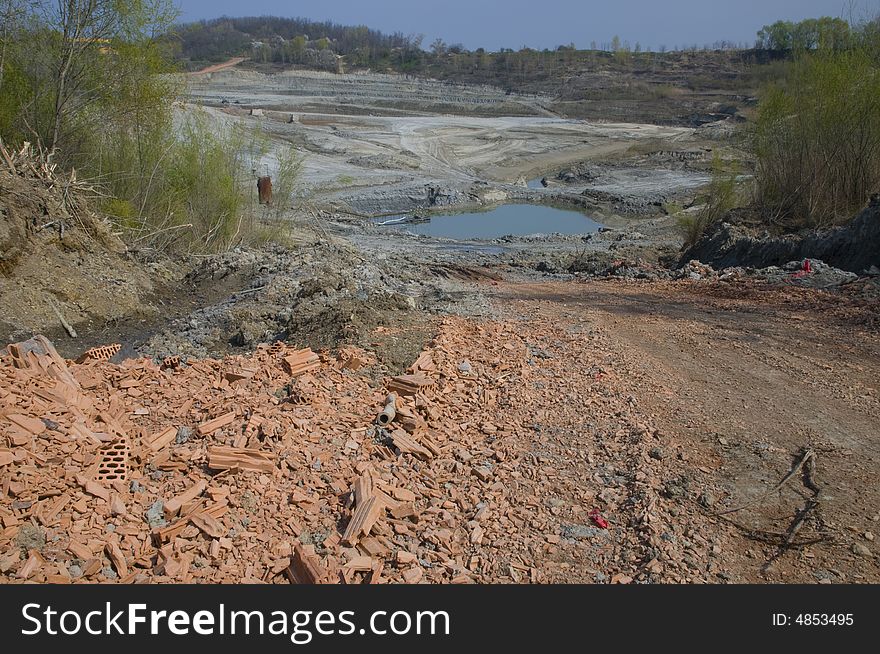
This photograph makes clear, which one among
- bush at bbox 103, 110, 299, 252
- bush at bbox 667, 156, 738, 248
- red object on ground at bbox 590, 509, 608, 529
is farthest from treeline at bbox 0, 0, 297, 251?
bush at bbox 667, 156, 738, 248

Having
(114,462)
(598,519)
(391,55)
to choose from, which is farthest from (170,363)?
(391,55)

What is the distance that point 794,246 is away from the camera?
15484mm

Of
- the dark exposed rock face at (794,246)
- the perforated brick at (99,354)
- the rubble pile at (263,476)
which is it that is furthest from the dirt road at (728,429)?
the perforated brick at (99,354)

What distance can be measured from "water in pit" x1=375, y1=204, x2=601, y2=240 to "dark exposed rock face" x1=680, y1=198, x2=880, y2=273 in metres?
9.28

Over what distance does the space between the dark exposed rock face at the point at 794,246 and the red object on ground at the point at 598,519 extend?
10.9 m

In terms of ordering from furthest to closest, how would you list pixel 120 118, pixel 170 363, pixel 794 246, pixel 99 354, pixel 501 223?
1. pixel 501 223
2. pixel 794 246
3. pixel 120 118
4. pixel 99 354
5. pixel 170 363

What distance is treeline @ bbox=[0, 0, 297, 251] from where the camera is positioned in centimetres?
1136

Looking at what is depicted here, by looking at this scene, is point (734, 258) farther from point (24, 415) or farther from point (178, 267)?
point (24, 415)

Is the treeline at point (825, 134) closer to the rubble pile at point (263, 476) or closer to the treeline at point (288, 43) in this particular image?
the rubble pile at point (263, 476)

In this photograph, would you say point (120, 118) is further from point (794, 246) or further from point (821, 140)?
point (821, 140)

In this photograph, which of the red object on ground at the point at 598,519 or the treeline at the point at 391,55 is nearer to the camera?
the red object on ground at the point at 598,519

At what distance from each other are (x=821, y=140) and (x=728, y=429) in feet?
48.0

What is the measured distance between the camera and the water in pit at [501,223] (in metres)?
27.7

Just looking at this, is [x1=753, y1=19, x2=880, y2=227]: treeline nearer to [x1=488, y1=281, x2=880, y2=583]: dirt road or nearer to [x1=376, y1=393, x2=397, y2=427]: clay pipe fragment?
[x1=488, y1=281, x2=880, y2=583]: dirt road
